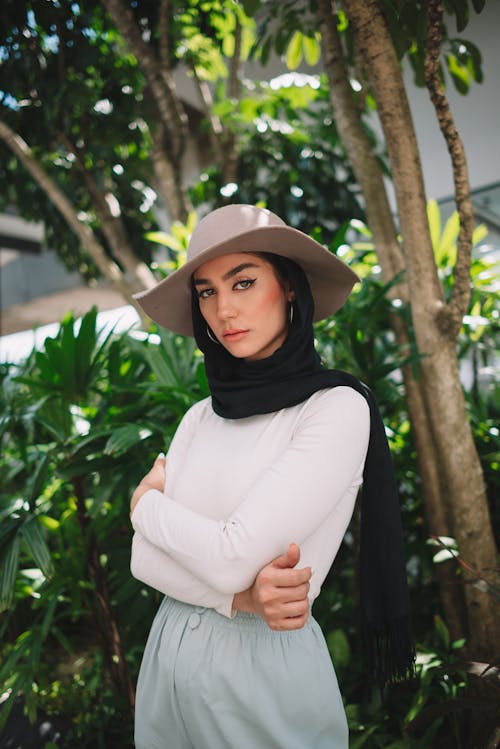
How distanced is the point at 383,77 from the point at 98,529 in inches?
61.0

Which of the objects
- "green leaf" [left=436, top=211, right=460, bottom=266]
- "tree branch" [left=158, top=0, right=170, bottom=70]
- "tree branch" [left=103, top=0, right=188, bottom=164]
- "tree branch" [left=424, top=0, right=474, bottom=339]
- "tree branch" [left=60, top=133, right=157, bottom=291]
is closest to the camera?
"tree branch" [left=424, top=0, right=474, bottom=339]

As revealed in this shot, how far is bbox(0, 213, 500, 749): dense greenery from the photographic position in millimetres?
1482

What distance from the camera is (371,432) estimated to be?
1.01 meters

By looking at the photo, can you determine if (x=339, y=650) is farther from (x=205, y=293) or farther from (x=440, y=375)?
(x=205, y=293)

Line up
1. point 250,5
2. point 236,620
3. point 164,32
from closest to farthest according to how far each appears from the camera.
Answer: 1. point 236,620
2. point 250,5
3. point 164,32

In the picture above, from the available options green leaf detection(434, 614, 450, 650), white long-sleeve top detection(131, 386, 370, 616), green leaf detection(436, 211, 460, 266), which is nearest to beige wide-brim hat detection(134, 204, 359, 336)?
white long-sleeve top detection(131, 386, 370, 616)

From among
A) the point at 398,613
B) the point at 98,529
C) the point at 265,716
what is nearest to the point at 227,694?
the point at 265,716

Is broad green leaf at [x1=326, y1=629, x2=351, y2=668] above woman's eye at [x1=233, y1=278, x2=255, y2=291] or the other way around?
the other way around

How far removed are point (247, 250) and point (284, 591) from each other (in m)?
0.56

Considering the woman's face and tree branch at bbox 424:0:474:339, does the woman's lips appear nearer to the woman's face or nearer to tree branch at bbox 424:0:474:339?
the woman's face

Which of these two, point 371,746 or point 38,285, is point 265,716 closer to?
point 371,746

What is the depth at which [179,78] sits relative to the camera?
5238 millimetres

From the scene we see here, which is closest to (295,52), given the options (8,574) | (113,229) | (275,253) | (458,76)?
(458,76)

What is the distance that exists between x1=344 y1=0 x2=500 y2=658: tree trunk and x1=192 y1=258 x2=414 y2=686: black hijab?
1.71 feet
